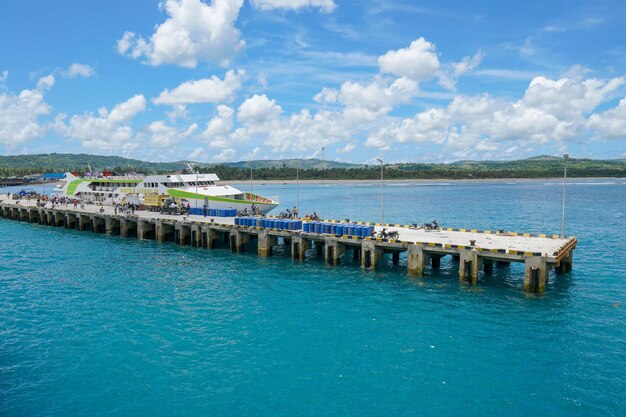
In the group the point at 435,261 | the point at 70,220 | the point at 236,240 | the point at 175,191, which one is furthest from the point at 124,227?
the point at 435,261

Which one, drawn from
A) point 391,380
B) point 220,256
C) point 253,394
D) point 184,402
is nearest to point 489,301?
point 391,380

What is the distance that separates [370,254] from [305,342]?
17.4 m

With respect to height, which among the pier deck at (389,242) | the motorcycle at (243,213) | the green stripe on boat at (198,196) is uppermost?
the green stripe on boat at (198,196)

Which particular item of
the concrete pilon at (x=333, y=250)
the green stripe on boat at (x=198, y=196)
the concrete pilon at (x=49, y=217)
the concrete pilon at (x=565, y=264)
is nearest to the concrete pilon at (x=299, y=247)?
the concrete pilon at (x=333, y=250)

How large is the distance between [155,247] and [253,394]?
38.6 m

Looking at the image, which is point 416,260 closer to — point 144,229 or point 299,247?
point 299,247

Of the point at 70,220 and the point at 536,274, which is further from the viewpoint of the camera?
the point at 70,220

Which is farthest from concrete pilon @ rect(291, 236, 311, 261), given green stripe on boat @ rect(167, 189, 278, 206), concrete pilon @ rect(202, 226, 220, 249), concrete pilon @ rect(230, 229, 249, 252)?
green stripe on boat @ rect(167, 189, 278, 206)

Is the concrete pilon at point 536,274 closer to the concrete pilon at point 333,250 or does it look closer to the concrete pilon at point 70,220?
the concrete pilon at point 333,250

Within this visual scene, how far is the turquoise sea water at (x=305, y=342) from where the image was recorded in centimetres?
2102

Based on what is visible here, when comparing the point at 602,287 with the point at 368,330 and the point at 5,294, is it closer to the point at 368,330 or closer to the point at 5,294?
the point at 368,330

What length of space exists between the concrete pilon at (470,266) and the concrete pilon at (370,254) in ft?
26.5

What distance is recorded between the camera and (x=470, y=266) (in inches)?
Result: 1483

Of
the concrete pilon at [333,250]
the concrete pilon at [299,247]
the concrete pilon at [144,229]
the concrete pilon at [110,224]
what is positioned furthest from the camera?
the concrete pilon at [110,224]
